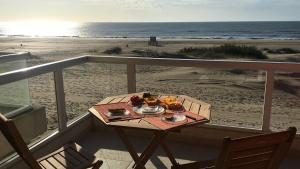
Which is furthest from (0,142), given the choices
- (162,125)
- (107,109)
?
(162,125)

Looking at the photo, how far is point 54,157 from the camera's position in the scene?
2.82 meters

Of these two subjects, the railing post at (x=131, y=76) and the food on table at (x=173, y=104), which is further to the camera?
the railing post at (x=131, y=76)

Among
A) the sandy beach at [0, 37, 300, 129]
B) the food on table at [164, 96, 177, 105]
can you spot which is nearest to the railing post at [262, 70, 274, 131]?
the sandy beach at [0, 37, 300, 129]

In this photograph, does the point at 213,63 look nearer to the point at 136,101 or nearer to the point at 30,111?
the point at 136,101

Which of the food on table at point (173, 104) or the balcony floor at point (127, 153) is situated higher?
the food on table at point (173, 104)

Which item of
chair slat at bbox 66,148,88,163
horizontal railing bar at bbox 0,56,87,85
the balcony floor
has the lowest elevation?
the balcony floor

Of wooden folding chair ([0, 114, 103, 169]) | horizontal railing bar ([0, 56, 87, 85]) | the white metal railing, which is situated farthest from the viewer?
the white metal railing

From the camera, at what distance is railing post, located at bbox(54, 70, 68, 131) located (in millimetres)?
4001

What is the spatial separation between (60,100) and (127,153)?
1.07m

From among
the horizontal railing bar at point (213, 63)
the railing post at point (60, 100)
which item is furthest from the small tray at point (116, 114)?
the horizontal railing bar at point (213, 63)

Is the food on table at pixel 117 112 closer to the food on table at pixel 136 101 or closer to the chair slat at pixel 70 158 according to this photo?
the food on table at pixel 136 101

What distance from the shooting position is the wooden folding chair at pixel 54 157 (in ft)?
7.07

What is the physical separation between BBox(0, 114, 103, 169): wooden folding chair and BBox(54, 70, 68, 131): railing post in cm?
115

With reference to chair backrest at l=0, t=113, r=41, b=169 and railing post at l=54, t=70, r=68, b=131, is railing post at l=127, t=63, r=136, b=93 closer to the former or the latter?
railing post at l=54, t=70, r=68, b=131
